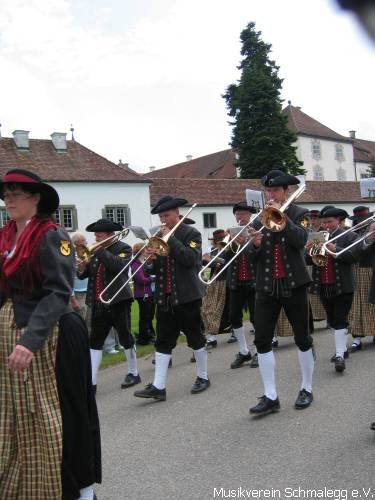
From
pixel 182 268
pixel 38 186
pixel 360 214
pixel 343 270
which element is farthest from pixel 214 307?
pixel 38 186

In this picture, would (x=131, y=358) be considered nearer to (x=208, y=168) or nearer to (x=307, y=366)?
(x=307, y=366)

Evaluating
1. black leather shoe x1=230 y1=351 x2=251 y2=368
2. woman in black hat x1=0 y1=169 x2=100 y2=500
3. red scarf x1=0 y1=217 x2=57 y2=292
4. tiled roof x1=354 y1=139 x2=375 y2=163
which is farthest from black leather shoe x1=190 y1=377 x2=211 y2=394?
tiled roof x1=354 y1=139 x2=375 y2=163

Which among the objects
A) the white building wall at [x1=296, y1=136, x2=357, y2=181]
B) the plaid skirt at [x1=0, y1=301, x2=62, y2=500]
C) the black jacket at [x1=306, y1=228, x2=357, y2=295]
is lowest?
the plaid skirt at [x1=0, y1=301, x2=62, y2=500]

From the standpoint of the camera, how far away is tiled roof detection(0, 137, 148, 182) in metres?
38.1

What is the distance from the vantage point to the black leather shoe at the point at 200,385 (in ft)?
20.3

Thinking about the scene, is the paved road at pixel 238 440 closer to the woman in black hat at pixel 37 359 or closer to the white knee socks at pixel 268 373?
the white knee socks at pixel 268 373

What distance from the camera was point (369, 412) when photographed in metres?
4.96

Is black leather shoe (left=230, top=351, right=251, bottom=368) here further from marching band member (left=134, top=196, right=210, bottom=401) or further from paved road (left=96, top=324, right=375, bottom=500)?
marching band member (left=134, top=196, right=210, bottom=401)

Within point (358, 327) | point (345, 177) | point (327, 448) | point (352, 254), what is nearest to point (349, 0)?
point (327, 448)

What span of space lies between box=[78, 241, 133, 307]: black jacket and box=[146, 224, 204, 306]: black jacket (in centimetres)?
58

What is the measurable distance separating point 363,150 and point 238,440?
78157mm

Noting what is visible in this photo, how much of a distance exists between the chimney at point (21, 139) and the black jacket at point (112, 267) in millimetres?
34537

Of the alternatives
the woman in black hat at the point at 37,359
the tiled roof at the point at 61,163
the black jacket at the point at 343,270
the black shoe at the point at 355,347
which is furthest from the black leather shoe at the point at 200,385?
the tiled roof at the point at 61,163

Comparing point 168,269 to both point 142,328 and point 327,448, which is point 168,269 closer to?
point 327,448
